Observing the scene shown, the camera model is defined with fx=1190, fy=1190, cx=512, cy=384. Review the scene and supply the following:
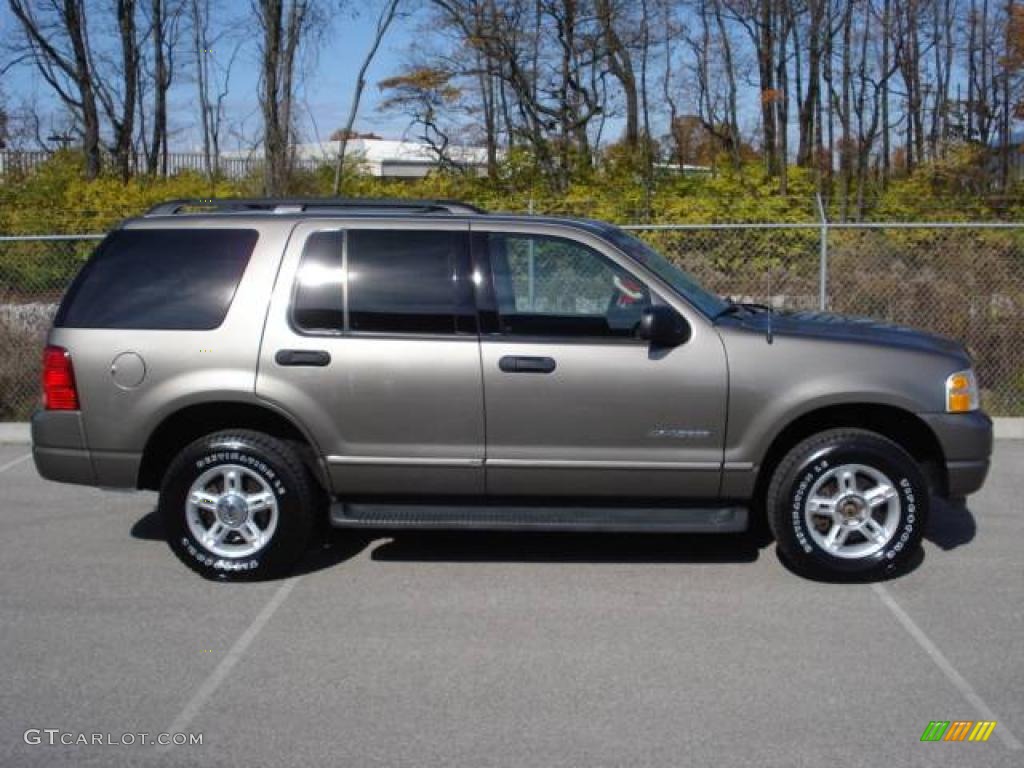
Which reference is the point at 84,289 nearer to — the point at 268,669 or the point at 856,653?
Answer: the point at 268,669

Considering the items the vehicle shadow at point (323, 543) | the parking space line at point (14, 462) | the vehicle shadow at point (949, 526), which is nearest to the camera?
the vehicle shadow at point (323, 543)

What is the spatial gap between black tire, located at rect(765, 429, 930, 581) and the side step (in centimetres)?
25

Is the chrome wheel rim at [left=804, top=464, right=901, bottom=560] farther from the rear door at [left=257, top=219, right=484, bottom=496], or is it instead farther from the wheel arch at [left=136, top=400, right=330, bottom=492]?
the wheel arch at [left=136, top=400, right=330, bottom=492]

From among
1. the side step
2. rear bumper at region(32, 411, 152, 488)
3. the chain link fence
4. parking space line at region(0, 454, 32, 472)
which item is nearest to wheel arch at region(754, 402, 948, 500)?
the side step

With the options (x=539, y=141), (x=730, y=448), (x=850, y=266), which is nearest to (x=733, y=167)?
(x=539, y=141)

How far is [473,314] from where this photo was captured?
616 centimetres

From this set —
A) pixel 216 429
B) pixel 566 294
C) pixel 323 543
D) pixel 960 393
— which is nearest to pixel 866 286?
pixel 960 393

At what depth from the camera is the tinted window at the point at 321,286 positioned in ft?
20.3

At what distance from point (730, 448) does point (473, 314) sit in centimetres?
149

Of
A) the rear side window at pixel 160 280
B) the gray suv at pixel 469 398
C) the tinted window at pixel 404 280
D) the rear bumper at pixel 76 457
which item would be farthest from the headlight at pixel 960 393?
the rear bumper at pixel 76 457

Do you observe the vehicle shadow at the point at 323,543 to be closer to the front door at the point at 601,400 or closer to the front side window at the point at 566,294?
the front door at the point at 601,400

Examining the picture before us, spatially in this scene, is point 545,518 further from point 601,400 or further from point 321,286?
point 321,286

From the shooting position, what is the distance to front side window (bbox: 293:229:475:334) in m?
6.17

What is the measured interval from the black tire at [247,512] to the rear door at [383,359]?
22 centimetres
